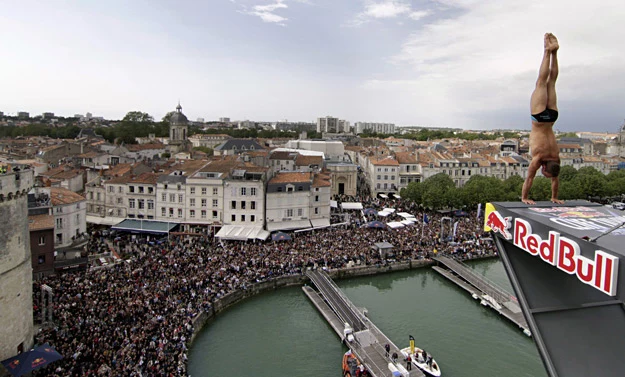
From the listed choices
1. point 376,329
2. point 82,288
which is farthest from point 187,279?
point 376,329

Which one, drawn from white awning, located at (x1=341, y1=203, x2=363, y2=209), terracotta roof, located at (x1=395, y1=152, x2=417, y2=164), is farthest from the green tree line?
terracotta roof, located at (x1=395, y1=152, x2=417, y2=164)

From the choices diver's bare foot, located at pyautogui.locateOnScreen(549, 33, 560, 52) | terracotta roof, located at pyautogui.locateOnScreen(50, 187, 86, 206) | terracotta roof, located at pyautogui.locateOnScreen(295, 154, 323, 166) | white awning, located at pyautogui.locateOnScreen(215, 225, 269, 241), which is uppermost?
diver's bare foot, located at pyautogui.locateOnScreen(549, 33, 560, 52)

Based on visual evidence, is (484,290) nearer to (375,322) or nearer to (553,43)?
(375,322)

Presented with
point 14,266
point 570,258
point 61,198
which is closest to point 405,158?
point 61,198

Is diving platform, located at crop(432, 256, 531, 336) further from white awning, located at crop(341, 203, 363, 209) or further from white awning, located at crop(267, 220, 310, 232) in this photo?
white awning, located at crop(341, 203, 363, 209)

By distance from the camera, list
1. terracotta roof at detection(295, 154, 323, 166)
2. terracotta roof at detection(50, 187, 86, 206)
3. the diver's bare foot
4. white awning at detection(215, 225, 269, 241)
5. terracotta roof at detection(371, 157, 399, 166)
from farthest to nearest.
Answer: terracotta roof at detection(295, 154, 323, 166) < terracotta roof at detection(371, 157, 399, 166) < white awning at detection(215, 225, 269, 241) < terracotta roof at detection(50, 187, 86, 206) < the diver's bare foot

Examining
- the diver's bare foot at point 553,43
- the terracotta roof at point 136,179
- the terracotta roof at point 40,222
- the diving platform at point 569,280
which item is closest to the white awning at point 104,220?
the terracotta roof at point 136,179

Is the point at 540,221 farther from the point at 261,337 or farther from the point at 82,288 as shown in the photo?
the point at 82,288
